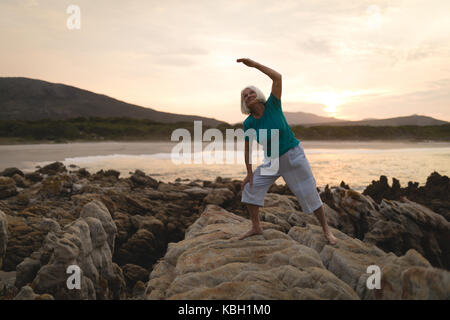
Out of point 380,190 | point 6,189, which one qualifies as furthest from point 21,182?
point 380,190

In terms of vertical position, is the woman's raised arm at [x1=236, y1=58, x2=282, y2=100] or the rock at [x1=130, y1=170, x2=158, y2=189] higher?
the woman's raised arm at [x1=236, y1=58, x2=282, y2=100]

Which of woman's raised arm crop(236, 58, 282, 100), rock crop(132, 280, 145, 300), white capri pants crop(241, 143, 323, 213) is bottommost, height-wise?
rock crop(132, 280, 145, 300)

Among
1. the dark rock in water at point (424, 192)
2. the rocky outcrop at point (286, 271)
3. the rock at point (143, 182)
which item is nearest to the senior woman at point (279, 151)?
the rocky outcrop at point (286, 271)

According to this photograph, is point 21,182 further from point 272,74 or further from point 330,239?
point 330,239

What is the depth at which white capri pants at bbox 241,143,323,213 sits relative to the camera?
15.4 feet

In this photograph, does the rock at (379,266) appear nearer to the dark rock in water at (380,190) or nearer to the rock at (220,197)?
the rock at (220,197)

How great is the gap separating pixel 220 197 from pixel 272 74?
6.10 metres

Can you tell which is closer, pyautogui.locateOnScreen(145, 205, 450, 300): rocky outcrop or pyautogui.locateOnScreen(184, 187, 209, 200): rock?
pyautogui.locateOnScreen(145, 205, 450, 300): rocky outcrop

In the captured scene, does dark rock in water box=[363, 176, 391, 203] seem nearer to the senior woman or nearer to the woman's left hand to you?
the senior woman

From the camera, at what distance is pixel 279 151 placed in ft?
15.4

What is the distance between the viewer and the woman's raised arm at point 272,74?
448 centimetres

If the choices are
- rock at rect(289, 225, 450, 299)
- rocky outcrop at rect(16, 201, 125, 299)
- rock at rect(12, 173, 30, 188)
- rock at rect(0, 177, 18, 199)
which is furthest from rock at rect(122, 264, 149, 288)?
rock at rect(12, 173, 30, 188)
